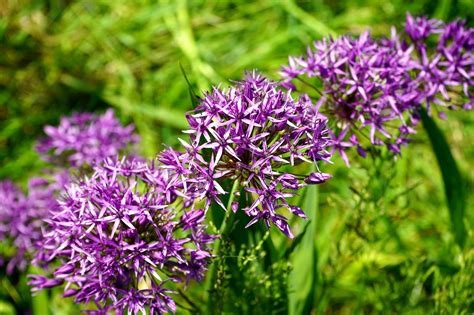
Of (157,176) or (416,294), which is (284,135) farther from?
(416,294)

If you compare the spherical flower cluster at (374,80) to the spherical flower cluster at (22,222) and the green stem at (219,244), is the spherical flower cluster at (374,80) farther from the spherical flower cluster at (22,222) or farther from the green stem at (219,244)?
the spherical flower cluster at (22,222)

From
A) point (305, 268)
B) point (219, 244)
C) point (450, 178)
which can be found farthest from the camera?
point (450, 178)

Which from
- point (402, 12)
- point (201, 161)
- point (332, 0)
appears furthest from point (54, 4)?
point (201, 161)

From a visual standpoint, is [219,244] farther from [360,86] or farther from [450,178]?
[450,178]

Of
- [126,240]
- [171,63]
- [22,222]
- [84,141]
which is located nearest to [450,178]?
[126,240]

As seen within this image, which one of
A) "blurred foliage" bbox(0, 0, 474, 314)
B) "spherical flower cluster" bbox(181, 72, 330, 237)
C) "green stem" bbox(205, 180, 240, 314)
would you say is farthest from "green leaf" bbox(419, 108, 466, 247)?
"green stem" bbox(205, 180, 240, 314)

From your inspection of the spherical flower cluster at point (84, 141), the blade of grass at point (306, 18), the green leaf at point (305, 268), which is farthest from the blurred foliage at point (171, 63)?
the green leaf at point (305, 268)
